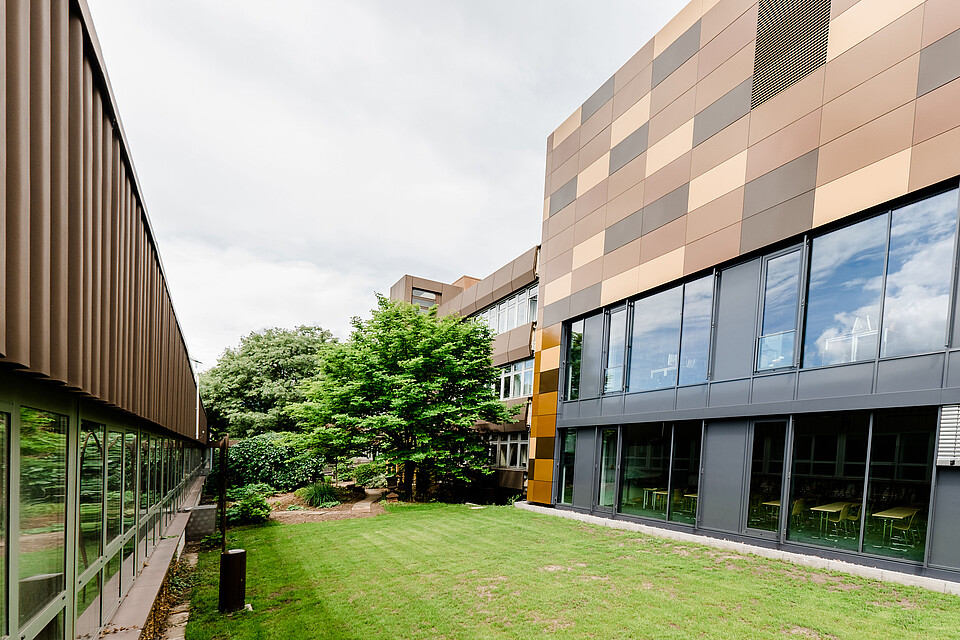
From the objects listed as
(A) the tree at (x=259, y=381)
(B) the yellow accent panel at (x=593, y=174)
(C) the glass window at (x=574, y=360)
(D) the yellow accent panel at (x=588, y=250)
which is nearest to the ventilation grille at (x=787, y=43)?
(B) the yellow accent panel at (x=593, y=174)

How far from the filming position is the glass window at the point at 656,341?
48.1ft

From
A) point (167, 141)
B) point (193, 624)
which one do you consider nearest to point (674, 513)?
point (193, 624)

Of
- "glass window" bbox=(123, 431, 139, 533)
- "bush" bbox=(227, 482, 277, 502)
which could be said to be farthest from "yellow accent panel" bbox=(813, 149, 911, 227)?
"bush" bbox=(227, 482, 277, 502)

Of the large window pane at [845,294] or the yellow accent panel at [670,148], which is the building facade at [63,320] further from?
the yellow accent panel at [670,148]

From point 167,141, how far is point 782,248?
46.6 ft

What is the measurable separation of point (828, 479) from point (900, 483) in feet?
4.36

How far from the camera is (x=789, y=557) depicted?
10578 millimetres

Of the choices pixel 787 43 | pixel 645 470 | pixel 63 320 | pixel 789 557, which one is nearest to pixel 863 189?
pixel 787 43

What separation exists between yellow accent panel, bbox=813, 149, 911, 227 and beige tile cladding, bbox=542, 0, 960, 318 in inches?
0.8

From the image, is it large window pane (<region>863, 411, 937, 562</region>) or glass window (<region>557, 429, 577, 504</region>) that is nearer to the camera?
large window pane (<region>863, 411, 937, 562</region>)

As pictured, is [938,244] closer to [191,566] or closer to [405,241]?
[191,566]

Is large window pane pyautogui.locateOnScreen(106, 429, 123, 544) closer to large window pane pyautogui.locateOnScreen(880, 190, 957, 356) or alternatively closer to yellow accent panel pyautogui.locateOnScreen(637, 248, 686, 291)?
large window pane pyautogui.locateOnScreen(880, 190, 957, 356)

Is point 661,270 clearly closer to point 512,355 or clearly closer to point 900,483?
point 900,483

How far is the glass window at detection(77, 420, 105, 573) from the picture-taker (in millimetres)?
4793
